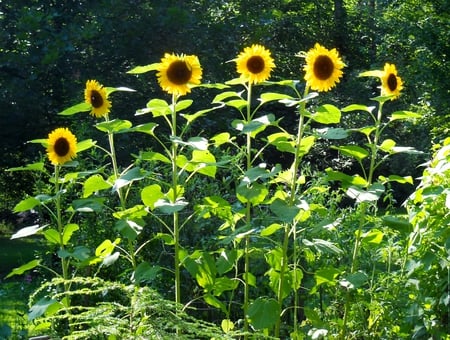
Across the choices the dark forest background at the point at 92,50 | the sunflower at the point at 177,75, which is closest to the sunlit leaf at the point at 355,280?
the sunflower at the point at 177,75

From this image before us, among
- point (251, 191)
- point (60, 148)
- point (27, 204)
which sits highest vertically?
point (60, 148)

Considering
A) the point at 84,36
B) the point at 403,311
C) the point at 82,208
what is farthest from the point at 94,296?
the point at 84,36

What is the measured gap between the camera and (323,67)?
2.84 m

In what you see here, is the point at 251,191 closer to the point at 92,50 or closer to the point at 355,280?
the point at 355,280

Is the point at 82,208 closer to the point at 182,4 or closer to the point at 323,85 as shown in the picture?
the point at 323,85

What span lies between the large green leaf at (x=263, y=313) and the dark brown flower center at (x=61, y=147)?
0.99 meters

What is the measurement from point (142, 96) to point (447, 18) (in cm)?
542

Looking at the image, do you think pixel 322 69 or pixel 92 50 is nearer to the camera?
pixel 322 69

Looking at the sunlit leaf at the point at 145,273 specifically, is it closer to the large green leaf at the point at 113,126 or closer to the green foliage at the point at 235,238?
the green foliage at the point at 235,238

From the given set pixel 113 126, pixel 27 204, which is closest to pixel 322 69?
pixel 113 126

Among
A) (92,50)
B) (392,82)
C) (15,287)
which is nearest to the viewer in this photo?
(392,82)

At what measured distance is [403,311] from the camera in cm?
314

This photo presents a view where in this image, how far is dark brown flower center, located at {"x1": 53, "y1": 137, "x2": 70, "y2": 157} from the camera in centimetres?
313

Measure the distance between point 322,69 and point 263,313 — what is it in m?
0.95
